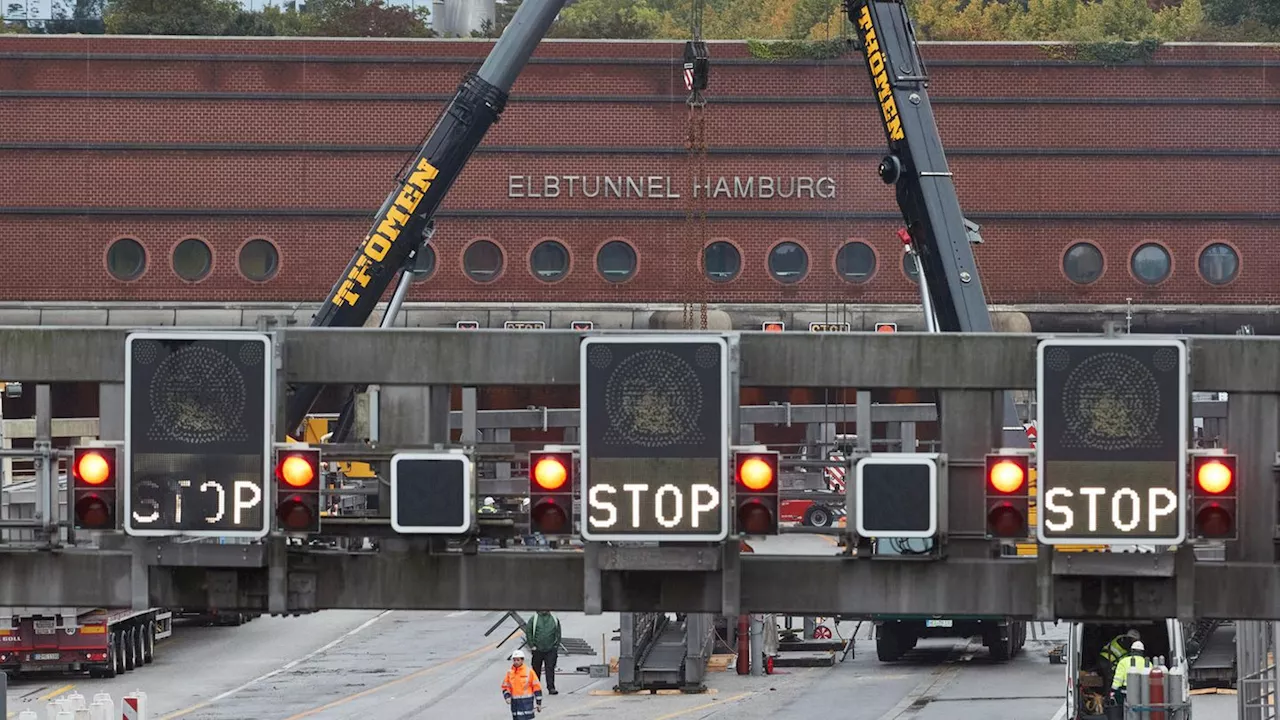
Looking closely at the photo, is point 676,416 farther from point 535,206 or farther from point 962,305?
point 535,206

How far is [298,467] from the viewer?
1245 cm

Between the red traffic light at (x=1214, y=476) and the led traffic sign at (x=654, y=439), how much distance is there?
8.31ft

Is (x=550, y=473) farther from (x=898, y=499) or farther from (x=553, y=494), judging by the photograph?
(x=898, y=499)

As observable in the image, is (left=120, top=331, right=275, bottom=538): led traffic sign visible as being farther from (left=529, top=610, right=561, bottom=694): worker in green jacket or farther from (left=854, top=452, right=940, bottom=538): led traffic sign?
(left=529, top=610, right=561, bottom=694): worker in green jacket

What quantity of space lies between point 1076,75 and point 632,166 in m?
12.0

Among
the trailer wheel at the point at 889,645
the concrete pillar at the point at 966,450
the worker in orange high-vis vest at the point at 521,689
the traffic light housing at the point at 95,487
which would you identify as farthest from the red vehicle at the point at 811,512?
the traffic light housing at the point at 95,487

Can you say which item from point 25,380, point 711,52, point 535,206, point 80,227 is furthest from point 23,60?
point 25,380

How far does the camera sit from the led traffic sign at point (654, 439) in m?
12.1

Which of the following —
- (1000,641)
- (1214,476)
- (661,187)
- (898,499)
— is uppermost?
(661,187)

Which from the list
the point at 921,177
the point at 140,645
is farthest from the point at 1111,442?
the point at 140,645

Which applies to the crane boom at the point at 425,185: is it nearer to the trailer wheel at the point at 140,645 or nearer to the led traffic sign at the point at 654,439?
the trailer wheel at the point at 140,645

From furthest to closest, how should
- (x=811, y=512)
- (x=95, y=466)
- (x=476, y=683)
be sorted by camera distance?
(x=811, y=512) → (x=476, y=683) → (x=95, y=466)

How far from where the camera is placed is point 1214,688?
1275 inches

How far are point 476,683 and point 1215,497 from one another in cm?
2426
